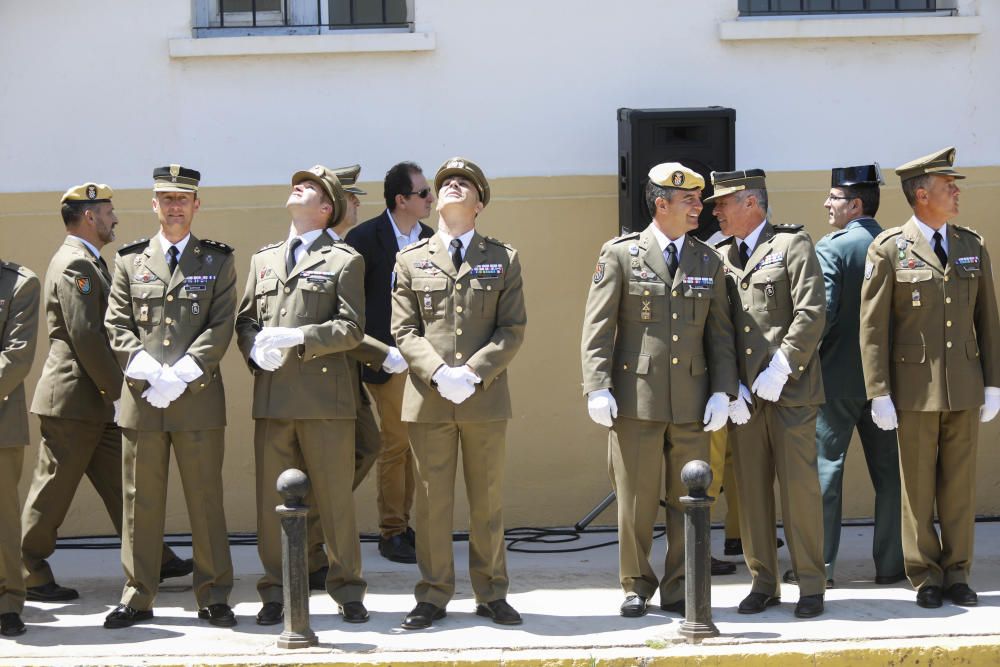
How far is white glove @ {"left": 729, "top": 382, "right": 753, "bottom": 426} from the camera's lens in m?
6.72

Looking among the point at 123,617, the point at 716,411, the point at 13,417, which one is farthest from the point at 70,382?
the point at 716,411

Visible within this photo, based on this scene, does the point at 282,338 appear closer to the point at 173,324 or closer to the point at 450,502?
the point at 173,324

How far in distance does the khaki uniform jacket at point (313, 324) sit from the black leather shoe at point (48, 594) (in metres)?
1.51

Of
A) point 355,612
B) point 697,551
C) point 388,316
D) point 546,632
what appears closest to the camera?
point 697,551

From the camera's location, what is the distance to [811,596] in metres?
6.76

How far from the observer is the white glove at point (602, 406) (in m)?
6.54

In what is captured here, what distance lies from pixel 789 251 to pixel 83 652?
3656 mm

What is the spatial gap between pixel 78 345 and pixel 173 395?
0.85 meters

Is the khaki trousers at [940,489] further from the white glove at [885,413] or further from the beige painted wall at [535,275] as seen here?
the beige painted wall at [535,275]

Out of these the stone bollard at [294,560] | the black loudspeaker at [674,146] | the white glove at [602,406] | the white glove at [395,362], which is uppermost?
the black loudspeaker at [674,146]

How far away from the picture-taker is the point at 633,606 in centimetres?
671

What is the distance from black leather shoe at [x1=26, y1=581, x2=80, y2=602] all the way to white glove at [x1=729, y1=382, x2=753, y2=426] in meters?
3.42

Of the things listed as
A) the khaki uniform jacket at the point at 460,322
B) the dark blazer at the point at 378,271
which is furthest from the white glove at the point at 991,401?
the dark blazer at the point at 378,271

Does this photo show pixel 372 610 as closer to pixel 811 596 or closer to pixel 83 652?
pixel 83 652
